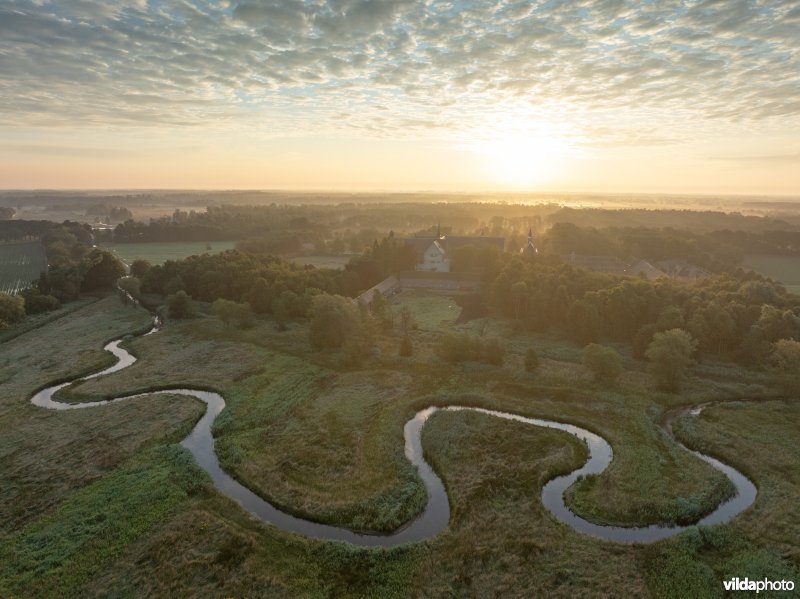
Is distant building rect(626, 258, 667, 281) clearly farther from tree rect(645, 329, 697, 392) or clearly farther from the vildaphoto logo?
the vildaphoto logo

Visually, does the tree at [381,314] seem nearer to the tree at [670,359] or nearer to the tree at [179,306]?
the tree at [179,306]

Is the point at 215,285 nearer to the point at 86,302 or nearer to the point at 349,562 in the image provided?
the point at 86,302

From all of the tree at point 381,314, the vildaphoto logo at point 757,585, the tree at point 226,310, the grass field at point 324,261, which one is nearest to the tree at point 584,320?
the tree at point 381,314

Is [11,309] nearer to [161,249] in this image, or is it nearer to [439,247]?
[439,247]

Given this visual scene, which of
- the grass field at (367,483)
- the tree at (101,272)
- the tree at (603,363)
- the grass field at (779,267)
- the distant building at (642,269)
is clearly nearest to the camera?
the grass field at (367,483)

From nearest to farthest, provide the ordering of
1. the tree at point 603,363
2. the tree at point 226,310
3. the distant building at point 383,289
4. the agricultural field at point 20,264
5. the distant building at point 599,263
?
1. the tree at point 603,363
2. the tree at point 226,310
3. the distant building at point 383,289
4. the agricultural field at point 20,264
5. the distant building at point 599,263

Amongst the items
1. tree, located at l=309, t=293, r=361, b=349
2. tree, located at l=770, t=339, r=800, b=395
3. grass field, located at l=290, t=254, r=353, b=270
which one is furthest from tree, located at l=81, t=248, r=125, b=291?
tree, located at l=770, t=339, r=800, b=395
